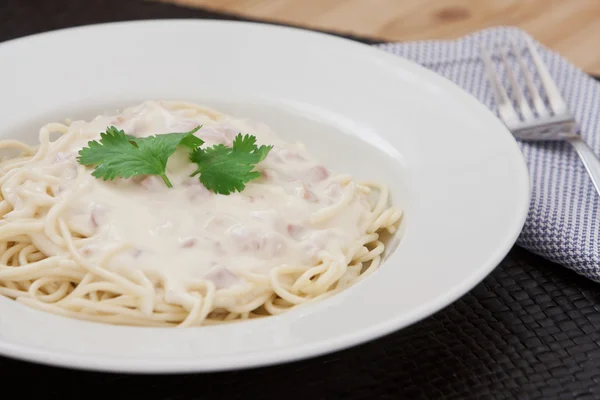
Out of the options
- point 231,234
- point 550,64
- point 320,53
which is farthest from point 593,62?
point 231,234

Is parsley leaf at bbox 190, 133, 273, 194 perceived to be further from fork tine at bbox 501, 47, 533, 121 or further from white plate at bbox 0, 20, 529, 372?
fork tine at bbox 501, 47, 533, 121

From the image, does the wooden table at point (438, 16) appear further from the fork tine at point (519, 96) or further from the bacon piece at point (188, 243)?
the bacon piece at point (188, 243)

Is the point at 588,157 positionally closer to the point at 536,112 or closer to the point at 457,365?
the point at 536,112

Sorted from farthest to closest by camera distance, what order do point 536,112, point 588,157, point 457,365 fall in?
point 536,112 < point 588,157 < point 457,365

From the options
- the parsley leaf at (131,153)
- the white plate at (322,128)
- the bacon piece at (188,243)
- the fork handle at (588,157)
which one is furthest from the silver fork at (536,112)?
the bacon piece at (188,243)

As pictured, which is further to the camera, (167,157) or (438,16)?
(438,16)

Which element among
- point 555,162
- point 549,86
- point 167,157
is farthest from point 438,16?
point 167,157

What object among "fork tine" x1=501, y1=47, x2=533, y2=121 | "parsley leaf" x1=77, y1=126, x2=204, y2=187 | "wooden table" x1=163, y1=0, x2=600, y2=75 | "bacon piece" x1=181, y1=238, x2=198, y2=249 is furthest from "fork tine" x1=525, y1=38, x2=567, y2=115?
"bacon piece" x1=181, y1=238, x2=198, y2=249
